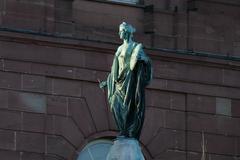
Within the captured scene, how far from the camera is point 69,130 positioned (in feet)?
94.6

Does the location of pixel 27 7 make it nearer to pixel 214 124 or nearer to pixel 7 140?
pixel 7 140

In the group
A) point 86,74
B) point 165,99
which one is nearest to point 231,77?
point 165,99

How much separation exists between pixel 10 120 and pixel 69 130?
1349 millimetres

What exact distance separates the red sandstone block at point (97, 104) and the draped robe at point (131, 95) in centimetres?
875

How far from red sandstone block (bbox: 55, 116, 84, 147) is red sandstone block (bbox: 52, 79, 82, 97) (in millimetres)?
543

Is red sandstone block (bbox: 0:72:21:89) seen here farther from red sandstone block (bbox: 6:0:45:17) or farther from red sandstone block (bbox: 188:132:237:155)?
red sandstone block (bbox: 188:132:237:155)

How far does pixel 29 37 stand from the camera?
28.5 m

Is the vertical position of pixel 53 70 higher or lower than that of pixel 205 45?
lower

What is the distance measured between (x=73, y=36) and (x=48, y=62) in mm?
825

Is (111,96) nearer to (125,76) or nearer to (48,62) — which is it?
(125,76)

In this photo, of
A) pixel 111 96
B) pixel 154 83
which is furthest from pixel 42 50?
pixel 111 96

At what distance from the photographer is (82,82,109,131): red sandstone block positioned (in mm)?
29172

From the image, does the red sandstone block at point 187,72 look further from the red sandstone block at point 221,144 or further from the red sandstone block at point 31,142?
the red sandstone block at point 31,142

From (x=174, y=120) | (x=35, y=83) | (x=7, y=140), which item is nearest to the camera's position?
(x=7, y=140)
